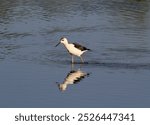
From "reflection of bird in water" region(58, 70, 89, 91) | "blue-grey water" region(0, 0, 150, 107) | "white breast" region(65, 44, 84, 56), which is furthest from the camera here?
"white breast" region(65, 44, 84, 56)

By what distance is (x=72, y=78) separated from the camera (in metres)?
23.6

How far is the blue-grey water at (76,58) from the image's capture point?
21055 millimetres

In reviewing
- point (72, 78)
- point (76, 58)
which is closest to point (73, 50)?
point (76, 58)

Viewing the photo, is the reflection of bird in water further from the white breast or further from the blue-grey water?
the white breast

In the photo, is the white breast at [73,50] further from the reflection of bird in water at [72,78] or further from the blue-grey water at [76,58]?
the reflection of bird in water at [72,78]

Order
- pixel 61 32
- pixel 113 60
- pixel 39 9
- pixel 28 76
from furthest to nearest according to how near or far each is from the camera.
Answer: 1. pixel 39 9
2. pixel 61 32
3. pixel 113 60
4. pixel 28 76

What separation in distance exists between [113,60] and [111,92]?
460cm

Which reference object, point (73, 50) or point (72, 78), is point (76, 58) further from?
point (72, 78)

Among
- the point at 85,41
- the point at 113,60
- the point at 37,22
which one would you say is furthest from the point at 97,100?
the point at 37,22

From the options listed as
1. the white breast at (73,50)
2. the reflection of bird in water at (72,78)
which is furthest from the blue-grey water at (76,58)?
the white breast at (73,50)

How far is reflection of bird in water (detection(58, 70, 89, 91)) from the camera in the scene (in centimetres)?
2238

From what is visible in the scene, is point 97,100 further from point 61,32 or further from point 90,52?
point 61,32

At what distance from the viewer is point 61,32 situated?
3222 centimetres

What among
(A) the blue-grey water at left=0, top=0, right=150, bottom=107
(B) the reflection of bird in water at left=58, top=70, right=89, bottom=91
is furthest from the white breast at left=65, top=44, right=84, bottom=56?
(B) the reflection of bird in water at left=58, top=70, right=89, bottom=91
